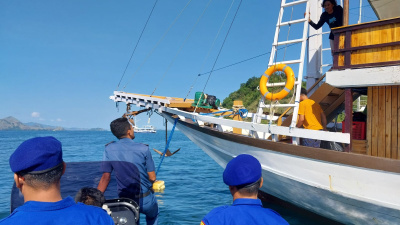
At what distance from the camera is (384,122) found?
5.85 meters

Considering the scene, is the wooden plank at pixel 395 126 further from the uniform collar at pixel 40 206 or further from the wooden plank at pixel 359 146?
the uniform collar at pixel 40 206

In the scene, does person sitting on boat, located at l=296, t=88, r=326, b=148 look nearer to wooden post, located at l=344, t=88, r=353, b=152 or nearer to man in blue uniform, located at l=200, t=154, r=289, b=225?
wooden post, located at l=344, t=88, r=353, b=152

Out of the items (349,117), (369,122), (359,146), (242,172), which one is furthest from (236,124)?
(242,172)

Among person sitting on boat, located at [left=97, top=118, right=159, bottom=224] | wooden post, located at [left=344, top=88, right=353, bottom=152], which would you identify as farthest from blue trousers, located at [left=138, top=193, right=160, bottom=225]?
wooden post, located at [left=344, top=88, right=353, bottom=152]

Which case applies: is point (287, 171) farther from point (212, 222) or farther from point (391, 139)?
point (212, 222)

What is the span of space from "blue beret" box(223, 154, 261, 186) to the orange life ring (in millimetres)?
4705

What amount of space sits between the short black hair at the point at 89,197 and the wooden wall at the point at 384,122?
489cm

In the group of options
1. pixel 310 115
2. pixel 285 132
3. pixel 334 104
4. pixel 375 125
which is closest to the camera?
pixel 375 125

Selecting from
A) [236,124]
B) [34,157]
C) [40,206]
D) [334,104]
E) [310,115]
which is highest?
[334,104]

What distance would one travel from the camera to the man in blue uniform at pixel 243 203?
2.04 m

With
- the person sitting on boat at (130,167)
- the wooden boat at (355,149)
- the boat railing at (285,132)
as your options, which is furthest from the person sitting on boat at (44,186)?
the boat railing at (285,132)

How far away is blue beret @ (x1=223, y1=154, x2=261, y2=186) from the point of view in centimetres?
217

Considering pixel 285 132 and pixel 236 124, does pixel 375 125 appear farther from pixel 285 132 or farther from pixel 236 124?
pixel 236 124

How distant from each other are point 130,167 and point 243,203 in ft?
7.21
